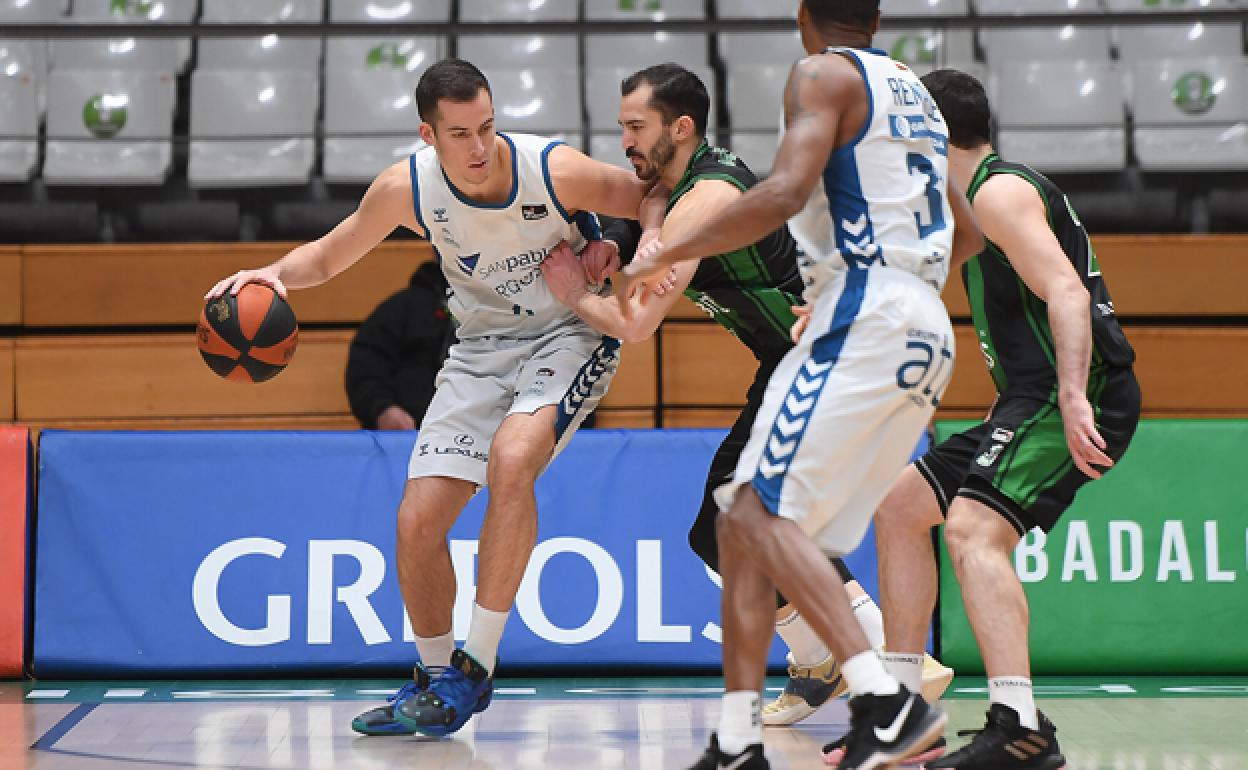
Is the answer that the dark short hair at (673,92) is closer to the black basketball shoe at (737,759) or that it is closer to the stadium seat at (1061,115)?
the black basketball shoe at (737,759)

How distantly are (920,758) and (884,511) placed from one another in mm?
739

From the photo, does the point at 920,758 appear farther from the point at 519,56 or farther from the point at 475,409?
the point at 519,56

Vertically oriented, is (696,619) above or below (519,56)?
below

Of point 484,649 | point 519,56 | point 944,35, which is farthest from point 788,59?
point 484,649

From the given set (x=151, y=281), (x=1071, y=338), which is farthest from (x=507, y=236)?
(x=151, y=281)

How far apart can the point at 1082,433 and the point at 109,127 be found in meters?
6.73

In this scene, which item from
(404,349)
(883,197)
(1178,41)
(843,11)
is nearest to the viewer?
(883,197)

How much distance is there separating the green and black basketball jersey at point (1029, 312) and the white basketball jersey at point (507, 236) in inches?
53.3

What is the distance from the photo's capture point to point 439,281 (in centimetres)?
758

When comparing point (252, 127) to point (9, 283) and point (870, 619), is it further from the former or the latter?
point (870, 619)

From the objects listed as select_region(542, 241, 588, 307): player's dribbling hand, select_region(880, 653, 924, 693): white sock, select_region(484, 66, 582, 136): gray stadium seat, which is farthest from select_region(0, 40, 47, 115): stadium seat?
select_region(880, 653, 924, 693): white sock

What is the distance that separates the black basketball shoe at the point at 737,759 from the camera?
10.7 ft

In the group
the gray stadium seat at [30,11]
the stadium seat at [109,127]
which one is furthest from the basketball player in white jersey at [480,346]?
the gray stadium seat at [30,11]

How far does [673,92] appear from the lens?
15.0 ft
